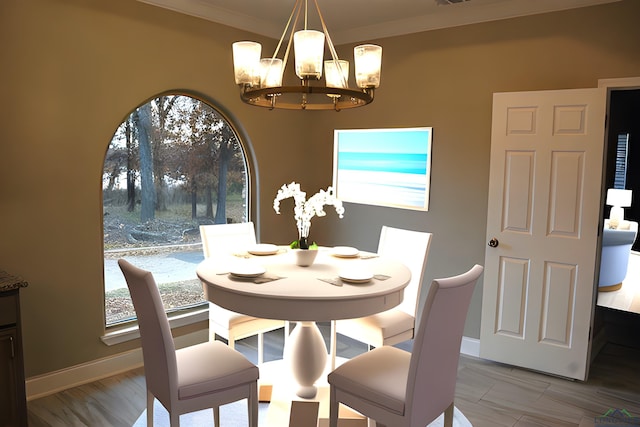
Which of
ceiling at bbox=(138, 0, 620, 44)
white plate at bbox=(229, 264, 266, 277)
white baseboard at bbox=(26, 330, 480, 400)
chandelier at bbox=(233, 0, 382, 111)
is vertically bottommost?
white baseboard at bbox=(26, 330, 480, 400)

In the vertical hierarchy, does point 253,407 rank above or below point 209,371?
below

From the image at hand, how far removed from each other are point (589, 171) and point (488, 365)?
1.62 meters

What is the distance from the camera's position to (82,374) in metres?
3.24

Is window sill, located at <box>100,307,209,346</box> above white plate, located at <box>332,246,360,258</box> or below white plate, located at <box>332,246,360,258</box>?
below

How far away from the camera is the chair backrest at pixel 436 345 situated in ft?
6.36

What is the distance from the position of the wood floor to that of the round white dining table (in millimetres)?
989

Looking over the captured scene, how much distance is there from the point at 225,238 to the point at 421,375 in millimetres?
1843

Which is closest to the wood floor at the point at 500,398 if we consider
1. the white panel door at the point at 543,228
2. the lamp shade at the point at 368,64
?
the white panel door at the point at 543,228

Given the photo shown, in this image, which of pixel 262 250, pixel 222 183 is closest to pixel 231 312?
pixel 262 250

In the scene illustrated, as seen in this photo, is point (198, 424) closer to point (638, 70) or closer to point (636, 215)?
point (638, 70)

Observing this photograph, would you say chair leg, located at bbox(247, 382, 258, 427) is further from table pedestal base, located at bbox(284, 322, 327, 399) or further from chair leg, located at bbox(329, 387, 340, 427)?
table pedestal base, located at bbox(284, 322, 327, 399)

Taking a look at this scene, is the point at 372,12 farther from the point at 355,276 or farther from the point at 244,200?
the point at 355,276

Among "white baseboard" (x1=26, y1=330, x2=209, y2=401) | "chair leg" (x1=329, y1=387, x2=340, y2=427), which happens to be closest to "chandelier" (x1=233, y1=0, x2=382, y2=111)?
"chair leg" (x1=329, y1=387, x2=340, y2=427)

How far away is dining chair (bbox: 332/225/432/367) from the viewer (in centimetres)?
290
